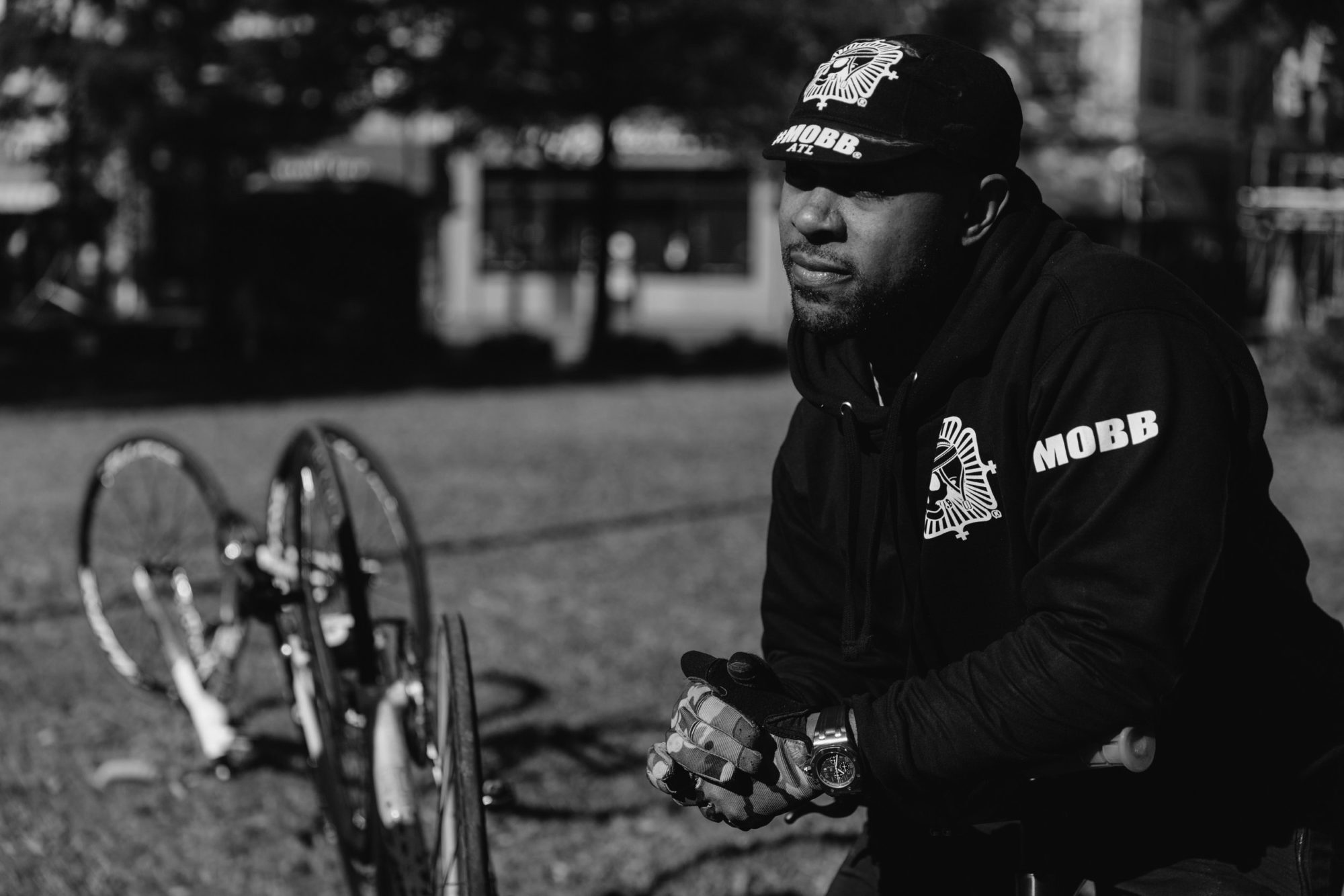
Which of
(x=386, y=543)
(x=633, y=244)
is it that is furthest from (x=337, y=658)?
(x=633, y=244)

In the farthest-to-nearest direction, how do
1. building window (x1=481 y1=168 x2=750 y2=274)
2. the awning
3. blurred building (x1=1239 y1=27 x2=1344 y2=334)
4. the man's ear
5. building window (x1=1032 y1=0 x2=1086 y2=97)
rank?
building window (x1=481 y1=168 x2=750 y2=274), the awning, building window (x1=1032 y1=0 x2=1086 y2=97), blurred building (x1=1239 y1=27 x2=1344 y2=334), the man's ear

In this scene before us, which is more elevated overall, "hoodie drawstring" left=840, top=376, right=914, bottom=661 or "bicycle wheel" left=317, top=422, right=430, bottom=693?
"hoodie drawstring" left=840, top=376, right=914, bottom=661

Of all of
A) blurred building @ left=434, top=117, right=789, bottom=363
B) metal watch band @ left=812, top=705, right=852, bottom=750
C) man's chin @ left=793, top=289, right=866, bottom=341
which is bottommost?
blurred building @ left=434, top=117, right=789, bottom=363

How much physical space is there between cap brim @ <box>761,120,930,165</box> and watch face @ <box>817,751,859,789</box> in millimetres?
730

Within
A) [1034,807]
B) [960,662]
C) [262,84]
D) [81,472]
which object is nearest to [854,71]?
[960,662]

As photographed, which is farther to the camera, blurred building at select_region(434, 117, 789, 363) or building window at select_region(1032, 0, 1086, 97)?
blurred building at select_region(434, 117, 789, 363)

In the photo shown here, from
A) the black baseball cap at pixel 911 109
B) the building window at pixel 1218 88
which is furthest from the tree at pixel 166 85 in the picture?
the building window at pixel 1218 88

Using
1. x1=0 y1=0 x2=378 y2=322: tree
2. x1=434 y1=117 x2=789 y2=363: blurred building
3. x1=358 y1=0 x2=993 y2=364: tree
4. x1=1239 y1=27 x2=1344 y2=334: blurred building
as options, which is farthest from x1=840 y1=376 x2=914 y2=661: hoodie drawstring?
x1=434 y1=117 x2=789 y2=363: blurred building

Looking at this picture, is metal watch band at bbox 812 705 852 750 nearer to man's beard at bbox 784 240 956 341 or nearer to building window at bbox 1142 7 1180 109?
man's beard at bbox 784 240 956 341

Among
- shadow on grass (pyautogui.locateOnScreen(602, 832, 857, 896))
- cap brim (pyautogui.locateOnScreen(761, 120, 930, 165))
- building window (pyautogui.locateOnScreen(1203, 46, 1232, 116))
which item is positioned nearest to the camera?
cap brim (pyautogui.locateOnScreen(761, 120, 930, 165))

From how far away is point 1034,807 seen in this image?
2168 millimetres

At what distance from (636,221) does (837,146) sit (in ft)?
133

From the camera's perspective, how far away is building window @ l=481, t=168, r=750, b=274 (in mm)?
41219

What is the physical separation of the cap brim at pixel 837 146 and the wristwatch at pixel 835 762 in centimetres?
71
